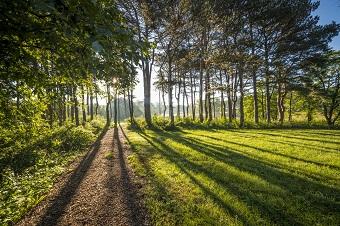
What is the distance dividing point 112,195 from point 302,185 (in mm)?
5040

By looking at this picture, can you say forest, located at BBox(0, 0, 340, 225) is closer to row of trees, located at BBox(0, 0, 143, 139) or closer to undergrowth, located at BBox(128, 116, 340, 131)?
row of trees, located at BBox(0, 0, 143, 139)

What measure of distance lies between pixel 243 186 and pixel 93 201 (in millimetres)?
3932

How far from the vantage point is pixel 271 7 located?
73.3ft

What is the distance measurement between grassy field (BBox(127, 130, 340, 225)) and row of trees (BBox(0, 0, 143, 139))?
3041 millimetres

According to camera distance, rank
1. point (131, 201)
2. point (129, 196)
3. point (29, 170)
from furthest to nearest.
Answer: point (29, 170), point (129, 196), point (131, 201)

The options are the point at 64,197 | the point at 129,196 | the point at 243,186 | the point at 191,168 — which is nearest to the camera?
the point at 129,196

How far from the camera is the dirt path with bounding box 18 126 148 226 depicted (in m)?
5.32

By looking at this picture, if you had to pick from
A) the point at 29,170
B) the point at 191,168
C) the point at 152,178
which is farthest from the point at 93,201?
the point at 29,170

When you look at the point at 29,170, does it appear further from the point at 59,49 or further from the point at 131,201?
the point at 59,49

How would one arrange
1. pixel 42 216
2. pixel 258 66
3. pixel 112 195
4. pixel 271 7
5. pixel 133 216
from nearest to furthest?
pixel 133 216 < pixel 42 216 < pixel 112 195 < pixel 271 7 < pixel 258 66

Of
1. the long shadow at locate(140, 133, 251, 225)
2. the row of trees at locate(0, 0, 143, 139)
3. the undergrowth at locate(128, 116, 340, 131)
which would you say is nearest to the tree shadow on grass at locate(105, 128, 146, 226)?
the long shadow at locate(140, 133, 251, 225)

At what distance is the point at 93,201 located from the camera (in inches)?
246

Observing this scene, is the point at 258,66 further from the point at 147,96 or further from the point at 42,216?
the point at 42,216

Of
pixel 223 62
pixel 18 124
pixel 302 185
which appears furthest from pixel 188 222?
pixel 223 62
